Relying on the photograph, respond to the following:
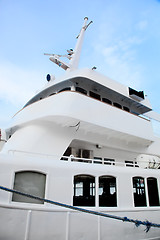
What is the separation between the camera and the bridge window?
14.2ft

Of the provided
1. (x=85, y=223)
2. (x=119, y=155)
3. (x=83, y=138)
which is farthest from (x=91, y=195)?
(x=119, y=155)

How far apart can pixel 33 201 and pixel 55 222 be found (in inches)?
32.4

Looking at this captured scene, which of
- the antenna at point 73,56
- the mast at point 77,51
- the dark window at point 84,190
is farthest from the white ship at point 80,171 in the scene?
the mast at point 77,51

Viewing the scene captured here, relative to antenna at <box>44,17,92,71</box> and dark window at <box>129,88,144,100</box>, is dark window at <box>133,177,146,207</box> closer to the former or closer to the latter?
dark window at <box>129,88,144,100</box>

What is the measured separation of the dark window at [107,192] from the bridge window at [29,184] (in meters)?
1.97

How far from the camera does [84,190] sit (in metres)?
5.15

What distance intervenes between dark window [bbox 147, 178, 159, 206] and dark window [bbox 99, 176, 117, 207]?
1.77 metres

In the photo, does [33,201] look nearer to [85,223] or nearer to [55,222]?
[55,222]

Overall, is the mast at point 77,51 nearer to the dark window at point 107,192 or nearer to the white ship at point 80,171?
the white ship at point 80,171

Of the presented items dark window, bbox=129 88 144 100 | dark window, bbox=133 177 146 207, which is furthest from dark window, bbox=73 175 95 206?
dark window, bbox=129 88 144 100

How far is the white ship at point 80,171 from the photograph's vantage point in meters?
4.05

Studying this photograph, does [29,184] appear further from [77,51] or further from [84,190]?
[77,51]

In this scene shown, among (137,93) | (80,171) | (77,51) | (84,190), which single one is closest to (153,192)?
(84,190)

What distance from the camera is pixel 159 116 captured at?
1380 centimetres
